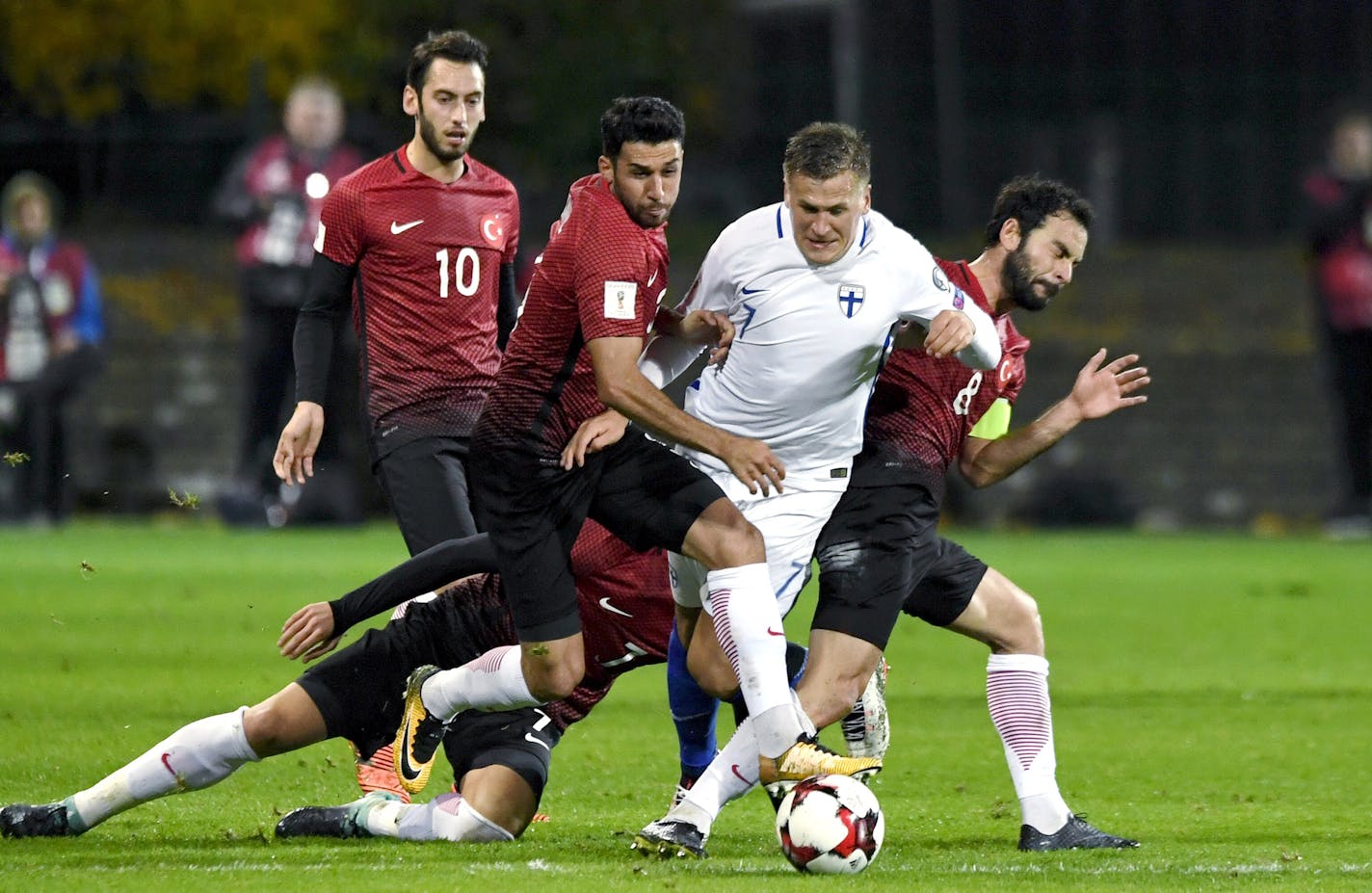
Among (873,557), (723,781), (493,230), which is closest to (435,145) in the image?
(493,230)

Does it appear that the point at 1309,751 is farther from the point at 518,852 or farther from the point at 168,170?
the point at 168,170

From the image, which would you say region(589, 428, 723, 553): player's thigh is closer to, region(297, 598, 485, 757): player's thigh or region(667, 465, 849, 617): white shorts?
region(667, 465, 849, 617): white shorts

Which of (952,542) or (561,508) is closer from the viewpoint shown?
(561,508)

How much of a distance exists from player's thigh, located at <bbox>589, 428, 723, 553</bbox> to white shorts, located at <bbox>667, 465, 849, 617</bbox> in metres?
0.26

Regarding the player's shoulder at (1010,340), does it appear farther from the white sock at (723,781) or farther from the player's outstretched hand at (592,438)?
the white sock at (723,781)

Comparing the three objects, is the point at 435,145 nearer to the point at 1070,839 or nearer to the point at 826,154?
the point at 826,154

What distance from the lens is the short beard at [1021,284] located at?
23.1 feet

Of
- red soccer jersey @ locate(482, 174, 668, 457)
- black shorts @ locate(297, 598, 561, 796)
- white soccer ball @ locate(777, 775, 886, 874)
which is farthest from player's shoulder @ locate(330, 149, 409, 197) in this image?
white soccer ball @ locate(777, 775, 886, 874)

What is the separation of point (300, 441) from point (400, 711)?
1161 millimetres

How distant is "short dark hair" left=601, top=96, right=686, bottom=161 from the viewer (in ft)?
21.2

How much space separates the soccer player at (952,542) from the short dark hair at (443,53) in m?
2.01

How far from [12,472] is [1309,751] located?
11852mm

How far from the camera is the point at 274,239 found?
16.1 m

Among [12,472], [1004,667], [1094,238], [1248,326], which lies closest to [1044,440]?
[1004,667]
